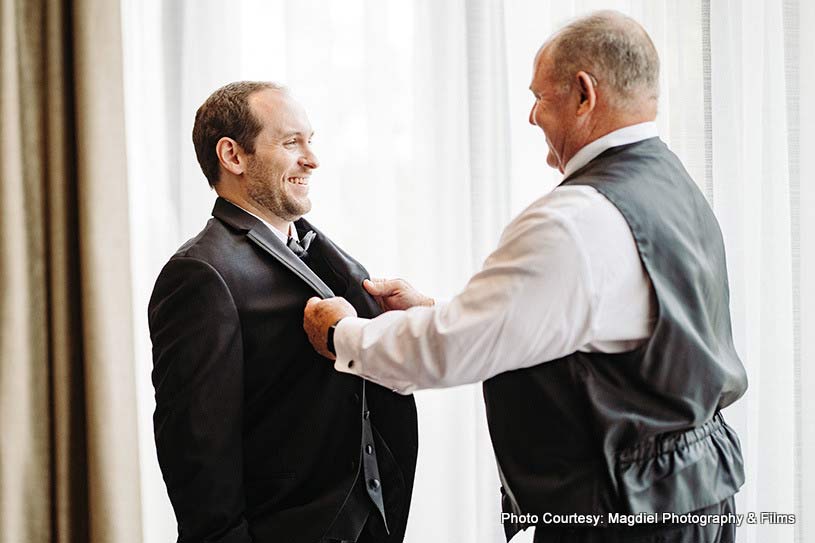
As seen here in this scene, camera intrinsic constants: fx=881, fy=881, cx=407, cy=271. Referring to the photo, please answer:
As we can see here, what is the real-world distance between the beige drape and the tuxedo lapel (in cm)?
66

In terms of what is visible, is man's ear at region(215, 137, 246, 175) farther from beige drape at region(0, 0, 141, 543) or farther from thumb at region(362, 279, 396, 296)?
beige drape at region(0, 0, 141, 543)

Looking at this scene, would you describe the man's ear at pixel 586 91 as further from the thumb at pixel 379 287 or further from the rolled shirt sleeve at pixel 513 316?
the thumb at pixel 379 287

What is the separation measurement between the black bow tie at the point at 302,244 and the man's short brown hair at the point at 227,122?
209mm

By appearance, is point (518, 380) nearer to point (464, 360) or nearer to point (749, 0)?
point (464, 360)

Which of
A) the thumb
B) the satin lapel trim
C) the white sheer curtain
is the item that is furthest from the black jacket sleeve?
the white sheer curtain

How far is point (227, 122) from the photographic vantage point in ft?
5.92


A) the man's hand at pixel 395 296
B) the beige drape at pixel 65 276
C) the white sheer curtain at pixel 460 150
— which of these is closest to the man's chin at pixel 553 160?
the man's hand at pixel 395 296

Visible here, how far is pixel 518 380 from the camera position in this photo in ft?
5.39

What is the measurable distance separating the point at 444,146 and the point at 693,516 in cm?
133

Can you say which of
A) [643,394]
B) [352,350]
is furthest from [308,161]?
[643,394]

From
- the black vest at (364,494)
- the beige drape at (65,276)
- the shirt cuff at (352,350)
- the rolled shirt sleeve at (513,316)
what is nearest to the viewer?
the rolled shirt sleeve at (513,316)

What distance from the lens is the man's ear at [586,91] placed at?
162 centimetres

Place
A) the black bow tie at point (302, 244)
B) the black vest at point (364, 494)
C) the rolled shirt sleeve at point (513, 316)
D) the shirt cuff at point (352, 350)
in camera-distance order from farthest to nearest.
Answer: the black bow tie at point (302, 244) → the black vest at point (364, 494) → the shirt cuff at point (352, 350) → the rolled shirt sleeve at point (513, 316)

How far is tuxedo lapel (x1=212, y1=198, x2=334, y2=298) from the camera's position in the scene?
176 cm
